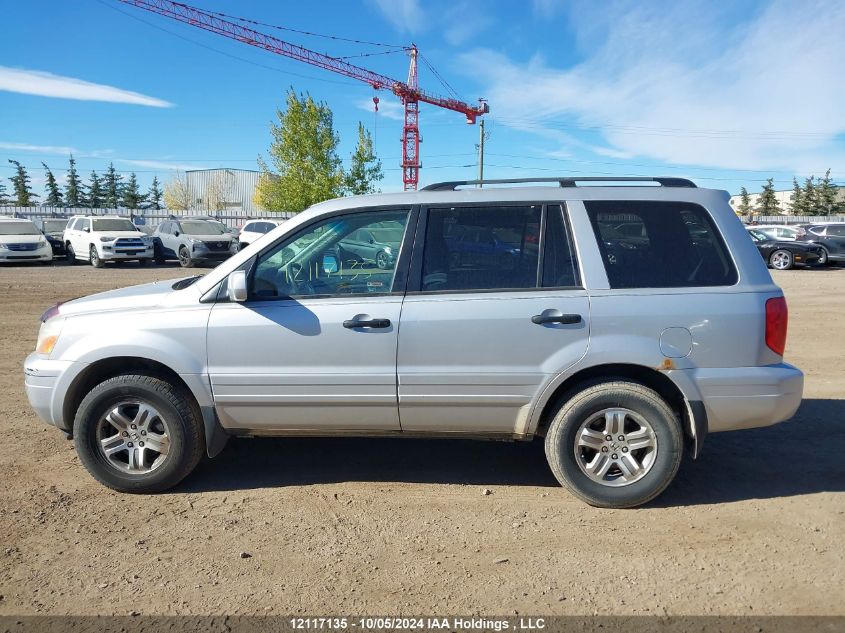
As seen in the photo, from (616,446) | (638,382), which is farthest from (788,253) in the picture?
(616,446)

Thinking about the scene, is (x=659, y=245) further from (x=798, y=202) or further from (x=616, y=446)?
(x=798, y=202)

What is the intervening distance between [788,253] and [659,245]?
2144cm

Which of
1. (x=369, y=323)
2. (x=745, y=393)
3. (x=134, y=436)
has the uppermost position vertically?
(x=369, y=323)

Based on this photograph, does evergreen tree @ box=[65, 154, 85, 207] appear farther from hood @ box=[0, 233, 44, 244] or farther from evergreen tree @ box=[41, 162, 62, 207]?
hood @ box=[0, 233, 44, 244]

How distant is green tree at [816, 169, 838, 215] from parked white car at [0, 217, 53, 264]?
69202 mm

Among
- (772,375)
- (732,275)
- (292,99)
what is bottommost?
(772,375)

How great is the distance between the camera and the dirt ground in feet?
10.5

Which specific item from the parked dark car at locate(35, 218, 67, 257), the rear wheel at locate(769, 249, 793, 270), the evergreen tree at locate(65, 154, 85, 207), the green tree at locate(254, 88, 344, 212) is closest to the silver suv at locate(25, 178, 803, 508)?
the rear wheel at locate(769, 249, 793, 270)

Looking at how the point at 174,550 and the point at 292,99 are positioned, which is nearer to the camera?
the point at 174,550

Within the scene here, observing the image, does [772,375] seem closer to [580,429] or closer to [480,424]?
[580,429]

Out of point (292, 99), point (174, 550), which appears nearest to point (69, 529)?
point (174, 550)

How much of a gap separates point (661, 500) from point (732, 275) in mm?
1445

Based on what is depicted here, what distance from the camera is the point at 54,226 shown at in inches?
1131

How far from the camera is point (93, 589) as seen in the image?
10.7 ft
